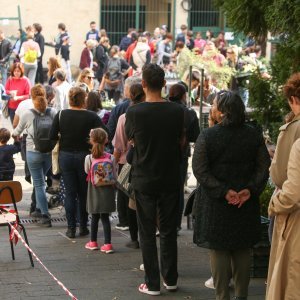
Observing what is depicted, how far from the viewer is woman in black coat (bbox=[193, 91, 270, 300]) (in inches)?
274

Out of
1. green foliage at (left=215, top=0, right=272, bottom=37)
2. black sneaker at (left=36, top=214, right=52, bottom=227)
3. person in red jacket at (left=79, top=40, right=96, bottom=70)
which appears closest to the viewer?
green foliage at (left=215, top=0, right=272, bottom=37)

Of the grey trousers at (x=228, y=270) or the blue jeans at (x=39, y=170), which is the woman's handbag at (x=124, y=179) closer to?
the grey trousers at (x=228, y=270)

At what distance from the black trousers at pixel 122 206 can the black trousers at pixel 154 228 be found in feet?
7.56

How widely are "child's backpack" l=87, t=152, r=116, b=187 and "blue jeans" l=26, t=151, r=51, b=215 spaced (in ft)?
5.24

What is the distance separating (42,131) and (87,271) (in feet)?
8.53

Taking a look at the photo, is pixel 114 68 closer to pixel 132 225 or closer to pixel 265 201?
pixel 132 225

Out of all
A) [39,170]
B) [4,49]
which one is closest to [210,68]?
[39,170]

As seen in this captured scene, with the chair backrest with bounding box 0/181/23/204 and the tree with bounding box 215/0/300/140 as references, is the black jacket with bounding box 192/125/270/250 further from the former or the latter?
the chair backrest with bounding box 0/181/23/204

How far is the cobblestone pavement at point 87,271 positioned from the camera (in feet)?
26.2

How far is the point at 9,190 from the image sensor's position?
9.05m

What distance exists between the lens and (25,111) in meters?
11.3

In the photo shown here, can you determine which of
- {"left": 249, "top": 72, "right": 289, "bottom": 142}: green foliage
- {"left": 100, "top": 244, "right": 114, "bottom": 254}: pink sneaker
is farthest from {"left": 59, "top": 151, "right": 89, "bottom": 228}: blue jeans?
{"left": 249, "top": 72, "right": 289, "bottom": 142}: green foliage

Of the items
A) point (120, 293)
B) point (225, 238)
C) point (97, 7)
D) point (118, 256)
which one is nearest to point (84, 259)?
point (118, 256)

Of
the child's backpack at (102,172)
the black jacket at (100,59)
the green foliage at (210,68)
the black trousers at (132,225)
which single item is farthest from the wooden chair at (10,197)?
the black jacket at (100,59)
